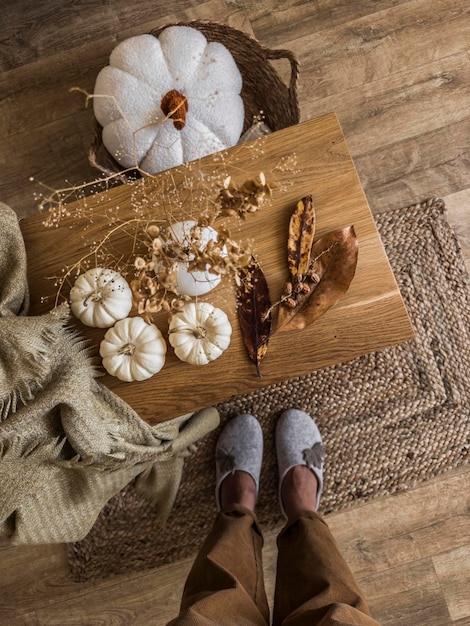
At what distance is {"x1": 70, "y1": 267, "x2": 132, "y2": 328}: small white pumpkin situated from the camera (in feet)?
2.89

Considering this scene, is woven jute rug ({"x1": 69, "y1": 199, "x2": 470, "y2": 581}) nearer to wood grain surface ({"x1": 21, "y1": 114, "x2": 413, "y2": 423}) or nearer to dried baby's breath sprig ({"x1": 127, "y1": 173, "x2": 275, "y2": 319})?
wood grain surface ({"x1": 21, "y1": 114, "x2": 413, "y2": 423})

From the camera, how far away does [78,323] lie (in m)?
0.94

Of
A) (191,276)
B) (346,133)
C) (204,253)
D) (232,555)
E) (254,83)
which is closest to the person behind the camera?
(204,253)

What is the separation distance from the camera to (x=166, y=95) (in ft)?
3.48

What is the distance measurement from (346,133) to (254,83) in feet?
0.88

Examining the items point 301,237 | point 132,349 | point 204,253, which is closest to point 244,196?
point 204,253

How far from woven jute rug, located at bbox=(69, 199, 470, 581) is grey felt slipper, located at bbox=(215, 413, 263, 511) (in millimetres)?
48

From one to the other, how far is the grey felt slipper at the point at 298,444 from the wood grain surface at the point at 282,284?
32cm

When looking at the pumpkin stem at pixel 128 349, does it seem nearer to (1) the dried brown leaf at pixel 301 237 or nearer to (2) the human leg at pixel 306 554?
(1) the dried brown leaf at pixel 301 237

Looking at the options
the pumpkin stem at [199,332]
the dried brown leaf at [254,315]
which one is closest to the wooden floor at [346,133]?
the dried brown leaf at [254,315]

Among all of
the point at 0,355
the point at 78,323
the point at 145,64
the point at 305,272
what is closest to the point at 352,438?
the point at 305,272

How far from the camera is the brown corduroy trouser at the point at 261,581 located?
0.77m

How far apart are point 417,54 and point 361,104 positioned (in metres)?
0.18

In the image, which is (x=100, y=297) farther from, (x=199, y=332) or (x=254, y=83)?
(x=254, y=83)
